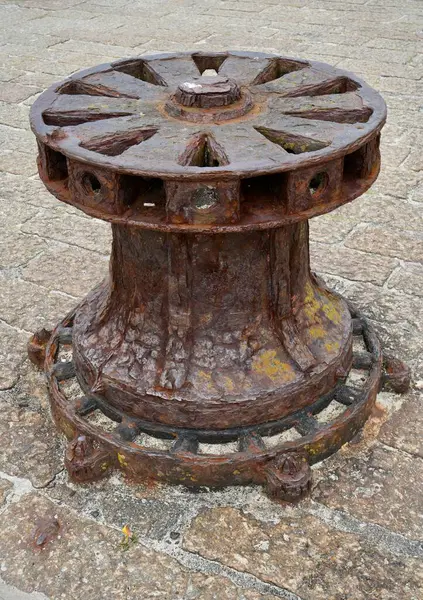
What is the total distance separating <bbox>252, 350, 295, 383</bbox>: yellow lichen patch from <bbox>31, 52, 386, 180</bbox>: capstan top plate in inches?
29.3

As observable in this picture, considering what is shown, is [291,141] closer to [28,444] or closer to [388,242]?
[28,444]

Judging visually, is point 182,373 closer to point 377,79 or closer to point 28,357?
point 28,357

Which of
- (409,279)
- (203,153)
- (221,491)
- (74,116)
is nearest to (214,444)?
(221,491)

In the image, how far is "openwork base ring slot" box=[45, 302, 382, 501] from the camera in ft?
7.73

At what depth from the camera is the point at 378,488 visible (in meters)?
2.41

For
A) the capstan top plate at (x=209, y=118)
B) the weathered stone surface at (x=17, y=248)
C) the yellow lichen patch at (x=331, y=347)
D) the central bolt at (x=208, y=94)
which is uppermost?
the central bolt at (x=208, y=94)

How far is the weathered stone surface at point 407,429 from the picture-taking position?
2.59 m

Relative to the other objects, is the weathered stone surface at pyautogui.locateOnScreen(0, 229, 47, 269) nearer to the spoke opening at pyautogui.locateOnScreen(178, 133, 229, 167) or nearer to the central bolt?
the central bolt

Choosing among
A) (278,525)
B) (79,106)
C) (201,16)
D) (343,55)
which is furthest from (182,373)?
(201,16)

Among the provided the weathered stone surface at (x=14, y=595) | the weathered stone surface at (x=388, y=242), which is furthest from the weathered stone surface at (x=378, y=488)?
the weathered stone surface at (x=388, y=242)

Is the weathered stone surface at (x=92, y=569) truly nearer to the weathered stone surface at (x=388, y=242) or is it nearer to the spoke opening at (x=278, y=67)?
the spoke opening at (x=278, y=67)

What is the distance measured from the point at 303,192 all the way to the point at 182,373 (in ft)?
2.66

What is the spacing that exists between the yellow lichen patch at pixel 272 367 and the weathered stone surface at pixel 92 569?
28.0 inches

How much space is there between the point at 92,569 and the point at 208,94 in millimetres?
1580
